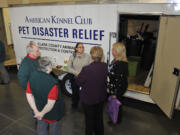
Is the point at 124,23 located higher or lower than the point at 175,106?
higher

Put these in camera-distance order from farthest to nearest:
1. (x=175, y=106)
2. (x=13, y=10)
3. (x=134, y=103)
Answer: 1. (x=13, y=10)
2. (x=134, y=103)
3. (x=175, y=106)

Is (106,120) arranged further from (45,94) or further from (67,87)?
(45,94)

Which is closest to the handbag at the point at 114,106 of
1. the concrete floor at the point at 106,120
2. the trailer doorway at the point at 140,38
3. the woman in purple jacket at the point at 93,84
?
the concrete floor at the point at 106,120

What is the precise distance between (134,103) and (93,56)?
2.43m

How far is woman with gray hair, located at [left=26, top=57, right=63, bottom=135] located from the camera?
1.94 metres

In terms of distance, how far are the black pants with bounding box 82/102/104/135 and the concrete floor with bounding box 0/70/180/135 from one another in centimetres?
60

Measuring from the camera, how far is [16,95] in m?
4.64

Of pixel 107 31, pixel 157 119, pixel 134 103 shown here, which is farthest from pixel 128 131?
pixel 107 31

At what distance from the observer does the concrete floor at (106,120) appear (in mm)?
3197

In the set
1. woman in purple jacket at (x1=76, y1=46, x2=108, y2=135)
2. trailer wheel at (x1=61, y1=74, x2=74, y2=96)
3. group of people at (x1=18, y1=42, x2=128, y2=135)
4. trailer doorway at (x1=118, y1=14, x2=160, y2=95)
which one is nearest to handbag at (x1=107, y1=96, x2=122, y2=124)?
group of people at (x1=18, y1=42, x2=128, y2=135)

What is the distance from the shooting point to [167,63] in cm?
311

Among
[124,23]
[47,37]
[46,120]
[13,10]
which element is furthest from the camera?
[124,23]

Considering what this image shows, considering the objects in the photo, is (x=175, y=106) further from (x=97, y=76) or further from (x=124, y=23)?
(x=124, y=23)

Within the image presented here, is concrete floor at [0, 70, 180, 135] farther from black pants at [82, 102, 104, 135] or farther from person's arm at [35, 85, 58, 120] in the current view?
person's arm at [35, 85, 58, 120]
